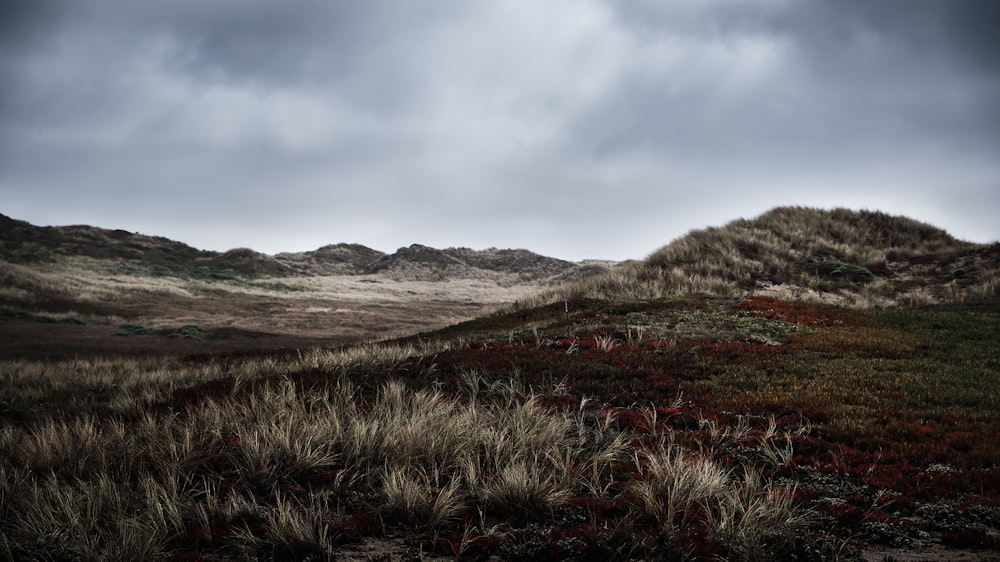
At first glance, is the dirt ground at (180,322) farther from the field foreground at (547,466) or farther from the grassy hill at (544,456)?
the field foreground at (547,466)

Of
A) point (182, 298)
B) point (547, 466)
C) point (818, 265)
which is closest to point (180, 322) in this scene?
point (182, 298)

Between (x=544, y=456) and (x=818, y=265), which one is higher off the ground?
(x=818, y=265)

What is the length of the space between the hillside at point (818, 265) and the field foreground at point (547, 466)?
12.8 m

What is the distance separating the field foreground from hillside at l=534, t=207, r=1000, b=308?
12845mm

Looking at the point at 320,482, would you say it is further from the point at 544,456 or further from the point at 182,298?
the point at 182,298

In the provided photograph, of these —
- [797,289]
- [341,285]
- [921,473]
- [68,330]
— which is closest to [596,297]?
[797,289]

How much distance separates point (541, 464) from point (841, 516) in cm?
260

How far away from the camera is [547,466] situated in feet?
17.2

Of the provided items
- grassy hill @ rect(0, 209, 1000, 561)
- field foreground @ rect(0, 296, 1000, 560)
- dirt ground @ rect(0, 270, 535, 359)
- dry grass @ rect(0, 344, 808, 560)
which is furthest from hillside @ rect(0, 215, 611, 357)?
dry grass @ rect(0, 344, 808, 560)

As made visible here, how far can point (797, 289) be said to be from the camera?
24.1 metres

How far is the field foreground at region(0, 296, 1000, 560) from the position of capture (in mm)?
3598

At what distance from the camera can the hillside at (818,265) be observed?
898 inches

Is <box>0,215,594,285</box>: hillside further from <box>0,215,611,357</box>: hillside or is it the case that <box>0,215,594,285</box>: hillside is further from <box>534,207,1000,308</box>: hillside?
<box>534,207,1000,308</box>: hillside

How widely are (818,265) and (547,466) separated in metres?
28.0
